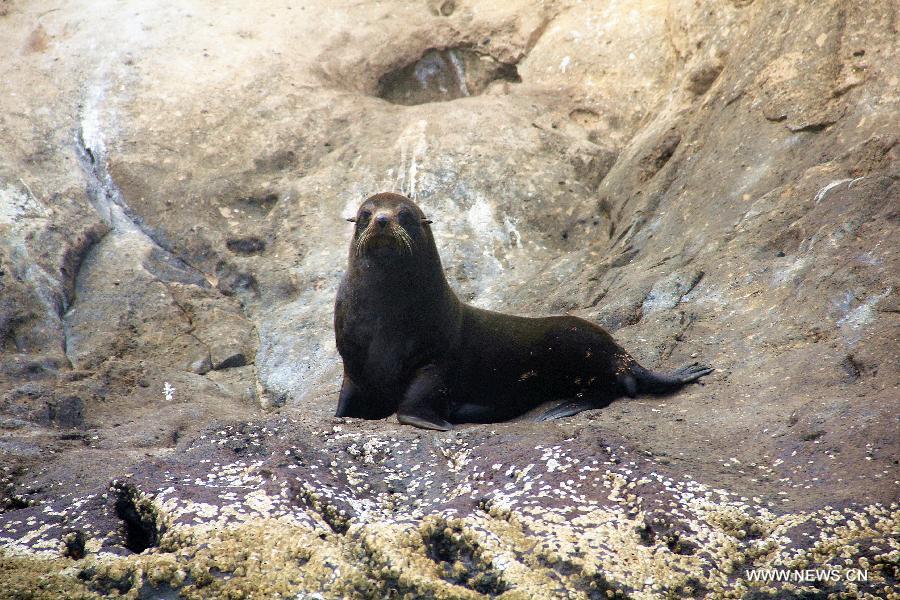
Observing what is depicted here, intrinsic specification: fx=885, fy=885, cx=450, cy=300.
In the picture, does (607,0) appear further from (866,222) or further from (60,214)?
(60,214)

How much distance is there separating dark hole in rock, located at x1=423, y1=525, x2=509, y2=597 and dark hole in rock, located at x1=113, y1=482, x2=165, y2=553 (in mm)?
1006

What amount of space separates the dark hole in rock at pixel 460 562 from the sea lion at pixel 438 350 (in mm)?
1953

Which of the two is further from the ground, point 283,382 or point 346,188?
point 346,188

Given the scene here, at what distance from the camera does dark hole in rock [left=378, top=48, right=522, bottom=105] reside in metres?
10.5

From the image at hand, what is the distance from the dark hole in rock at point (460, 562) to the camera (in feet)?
9.59

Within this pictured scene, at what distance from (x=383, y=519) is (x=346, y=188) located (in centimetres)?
584

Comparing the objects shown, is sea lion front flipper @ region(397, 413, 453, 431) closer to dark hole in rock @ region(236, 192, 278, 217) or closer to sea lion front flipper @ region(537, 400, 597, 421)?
sea lion front flipper @ region(537, 400, 597, 421)

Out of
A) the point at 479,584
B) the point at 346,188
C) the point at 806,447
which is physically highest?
the point at 346,188

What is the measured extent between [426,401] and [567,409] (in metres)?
0.88

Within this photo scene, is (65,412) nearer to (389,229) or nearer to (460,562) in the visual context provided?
(389,229)

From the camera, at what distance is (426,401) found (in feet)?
16.8

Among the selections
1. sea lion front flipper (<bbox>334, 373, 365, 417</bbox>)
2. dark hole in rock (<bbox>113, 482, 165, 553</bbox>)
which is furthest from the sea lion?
dark hole in rock (<bbox>113, 482, 165, 553</bbox>)

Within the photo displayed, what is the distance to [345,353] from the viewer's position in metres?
5.39

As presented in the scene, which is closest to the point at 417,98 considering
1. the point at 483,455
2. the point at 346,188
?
the point at 346,188
